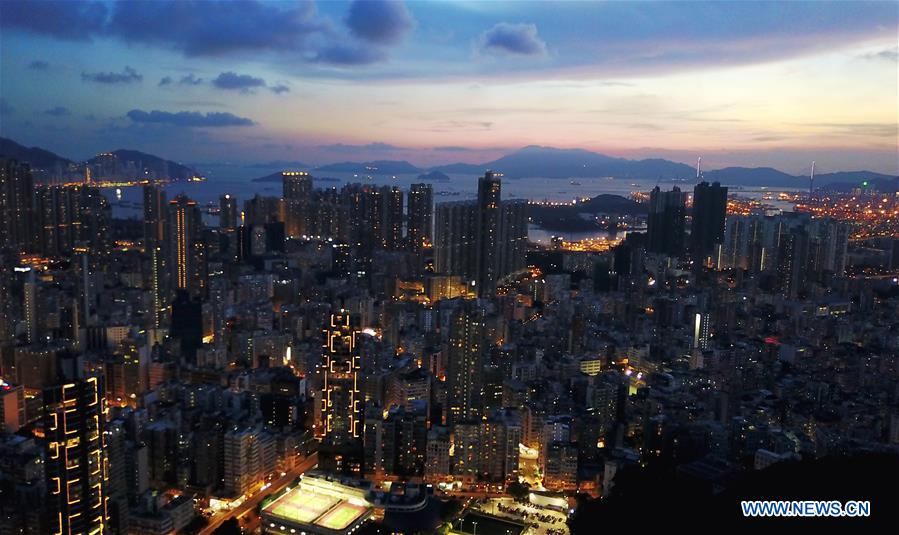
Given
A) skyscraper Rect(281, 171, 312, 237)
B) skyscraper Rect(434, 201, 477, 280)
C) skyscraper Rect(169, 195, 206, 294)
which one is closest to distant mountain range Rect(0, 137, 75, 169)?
skyscraper Rect(169, 195, 206, 294)

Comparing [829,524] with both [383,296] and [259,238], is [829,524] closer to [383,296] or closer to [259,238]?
[383,296]

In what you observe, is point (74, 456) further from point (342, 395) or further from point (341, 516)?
point (342, 395)

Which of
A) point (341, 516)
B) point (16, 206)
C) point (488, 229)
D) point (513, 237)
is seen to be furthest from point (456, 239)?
point (341, 516)

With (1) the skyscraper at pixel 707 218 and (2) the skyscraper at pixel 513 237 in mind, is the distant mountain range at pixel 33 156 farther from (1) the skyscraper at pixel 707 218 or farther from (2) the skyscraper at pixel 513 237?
(1) the skyscraper at pixel 707 218

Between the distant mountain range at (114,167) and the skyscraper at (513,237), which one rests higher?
the distant mountain range at (114,167)

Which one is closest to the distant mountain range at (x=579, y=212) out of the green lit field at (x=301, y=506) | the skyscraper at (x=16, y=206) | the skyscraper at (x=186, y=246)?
the skyscraper at (x=186, y=246)
